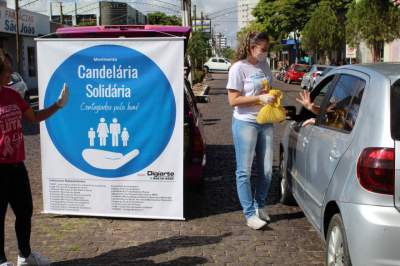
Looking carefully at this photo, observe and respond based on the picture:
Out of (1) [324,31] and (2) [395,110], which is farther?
(1) [324,31]

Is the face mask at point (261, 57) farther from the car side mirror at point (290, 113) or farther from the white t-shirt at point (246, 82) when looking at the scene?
the car side mirror at point (290, 113)

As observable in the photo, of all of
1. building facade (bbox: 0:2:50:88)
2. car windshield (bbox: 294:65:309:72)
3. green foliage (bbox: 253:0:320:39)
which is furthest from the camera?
green foliage (bbox: 253:0:320:39)

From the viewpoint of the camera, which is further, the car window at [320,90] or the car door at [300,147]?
the car window at [320,90]

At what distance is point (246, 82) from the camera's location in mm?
5332

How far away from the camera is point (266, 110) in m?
5.25

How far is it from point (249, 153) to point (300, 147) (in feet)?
1.61

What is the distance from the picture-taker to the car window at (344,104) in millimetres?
3959

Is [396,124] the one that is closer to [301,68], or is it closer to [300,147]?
[300,147]

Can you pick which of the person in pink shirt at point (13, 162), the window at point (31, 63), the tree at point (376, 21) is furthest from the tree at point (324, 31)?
the person in pink shirt at point (13, 162)

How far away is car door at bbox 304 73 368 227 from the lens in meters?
3.96

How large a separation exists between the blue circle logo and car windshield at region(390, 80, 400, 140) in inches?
99.5

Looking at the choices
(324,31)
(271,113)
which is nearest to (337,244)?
(271,113)

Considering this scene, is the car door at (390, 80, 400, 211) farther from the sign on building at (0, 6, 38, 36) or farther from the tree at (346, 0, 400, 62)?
the sign on building at (0, 6, 38, 36)

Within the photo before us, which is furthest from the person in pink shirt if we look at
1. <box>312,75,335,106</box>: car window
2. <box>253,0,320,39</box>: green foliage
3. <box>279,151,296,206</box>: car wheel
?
<box>253,0,320,39</box>: green foliage
